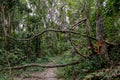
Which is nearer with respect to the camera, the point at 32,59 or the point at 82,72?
the point at 82,72

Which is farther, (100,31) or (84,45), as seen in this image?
(84,45)

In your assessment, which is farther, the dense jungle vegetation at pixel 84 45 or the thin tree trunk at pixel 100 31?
the thin tree trunk at pixel 100 31

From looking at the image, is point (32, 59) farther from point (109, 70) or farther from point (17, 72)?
point (109, 70)

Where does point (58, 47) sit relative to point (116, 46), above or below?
below

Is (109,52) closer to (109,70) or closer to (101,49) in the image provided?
(101,49)

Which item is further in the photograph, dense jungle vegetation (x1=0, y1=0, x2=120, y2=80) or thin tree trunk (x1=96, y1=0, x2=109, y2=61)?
thin tree trunk (x1=96, y1=0, x2=109, y2=61)

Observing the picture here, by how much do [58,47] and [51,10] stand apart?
15.4ft

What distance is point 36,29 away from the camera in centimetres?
1853

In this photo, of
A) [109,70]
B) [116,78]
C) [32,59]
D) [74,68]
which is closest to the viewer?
[116,78]

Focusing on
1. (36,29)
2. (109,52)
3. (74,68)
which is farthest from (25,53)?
(109,52)

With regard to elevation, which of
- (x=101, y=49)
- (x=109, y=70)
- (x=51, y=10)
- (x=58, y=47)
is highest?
(x=51, y=10)

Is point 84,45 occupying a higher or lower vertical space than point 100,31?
lower

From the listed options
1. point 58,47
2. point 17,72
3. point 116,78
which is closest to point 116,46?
A: point 116,78

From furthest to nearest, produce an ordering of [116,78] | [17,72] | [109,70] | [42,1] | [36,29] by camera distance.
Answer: [42,1], [36,29], [17,72], [109,70], [116,78]
